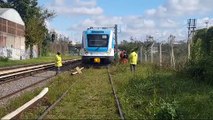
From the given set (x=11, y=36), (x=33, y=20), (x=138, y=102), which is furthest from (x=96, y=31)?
(x=33, y=20)

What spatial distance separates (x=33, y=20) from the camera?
3123 inches

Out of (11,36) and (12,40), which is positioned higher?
(11,36)

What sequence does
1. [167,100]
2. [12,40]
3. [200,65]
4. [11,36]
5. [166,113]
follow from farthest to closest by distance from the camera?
[12,40], [11,36], [200,65], [167,100], [166,113]

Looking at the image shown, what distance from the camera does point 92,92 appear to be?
17.7 meters

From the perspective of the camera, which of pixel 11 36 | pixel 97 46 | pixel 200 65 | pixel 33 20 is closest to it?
pixel 200 65

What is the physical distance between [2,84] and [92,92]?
6.20 meters

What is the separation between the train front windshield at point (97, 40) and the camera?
36.5 m

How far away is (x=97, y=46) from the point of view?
36.3m

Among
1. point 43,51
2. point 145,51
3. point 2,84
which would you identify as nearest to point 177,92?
point 2,84

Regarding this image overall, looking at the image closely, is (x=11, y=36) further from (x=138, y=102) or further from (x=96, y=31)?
(x=138, y=102)

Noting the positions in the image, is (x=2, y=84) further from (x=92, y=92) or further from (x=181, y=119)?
(x=181, y=119)

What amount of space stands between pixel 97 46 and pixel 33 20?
4498cm

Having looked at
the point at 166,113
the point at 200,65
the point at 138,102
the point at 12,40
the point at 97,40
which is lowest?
the point at 138,102

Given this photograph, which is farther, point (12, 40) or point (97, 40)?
point (12, 40)
